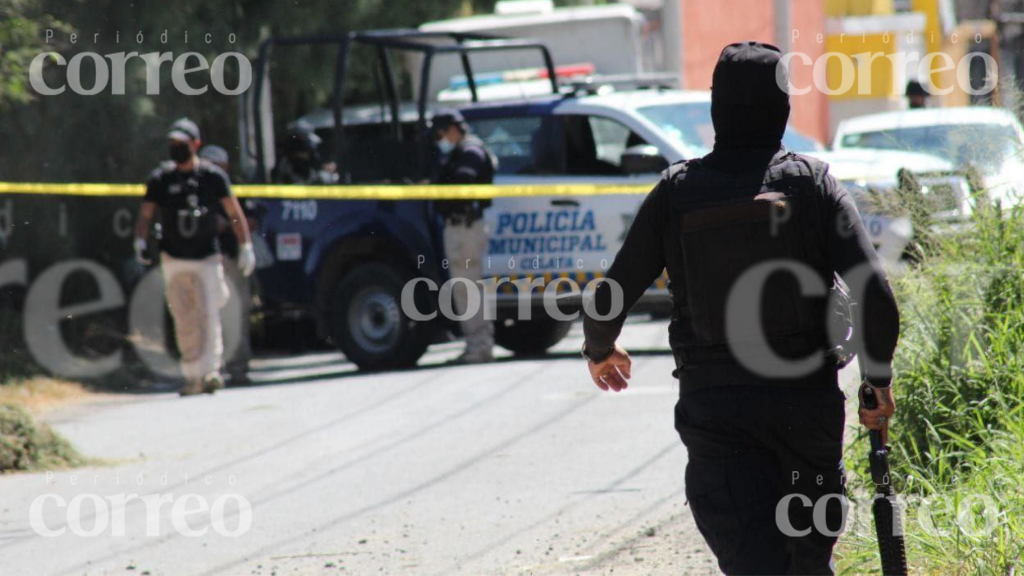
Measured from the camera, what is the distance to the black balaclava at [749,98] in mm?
3553

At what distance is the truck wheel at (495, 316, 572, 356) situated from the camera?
41.2ft

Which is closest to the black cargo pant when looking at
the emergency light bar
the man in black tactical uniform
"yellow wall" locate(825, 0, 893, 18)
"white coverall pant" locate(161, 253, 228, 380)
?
the man in black tactical uniform

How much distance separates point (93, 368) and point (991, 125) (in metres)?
8.73

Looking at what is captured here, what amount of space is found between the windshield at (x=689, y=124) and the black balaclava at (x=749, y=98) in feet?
25.0

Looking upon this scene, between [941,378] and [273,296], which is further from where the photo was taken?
[273,296]

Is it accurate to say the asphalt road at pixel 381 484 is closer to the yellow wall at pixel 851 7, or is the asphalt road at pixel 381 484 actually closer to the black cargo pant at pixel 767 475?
the black cargo pant at pixel 767 475

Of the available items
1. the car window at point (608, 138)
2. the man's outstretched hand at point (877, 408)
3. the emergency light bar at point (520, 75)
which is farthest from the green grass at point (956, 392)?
the emergency light bar at point (520, 75)

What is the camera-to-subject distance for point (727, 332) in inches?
141

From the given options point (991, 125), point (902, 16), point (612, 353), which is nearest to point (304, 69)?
point (991, 125)

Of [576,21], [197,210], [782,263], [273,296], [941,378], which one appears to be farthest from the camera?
[576,21]

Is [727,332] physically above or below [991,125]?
below

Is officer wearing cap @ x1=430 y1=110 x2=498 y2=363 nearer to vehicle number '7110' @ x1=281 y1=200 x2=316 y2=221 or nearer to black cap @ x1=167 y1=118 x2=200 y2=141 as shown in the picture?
vehicle number '7110' @ x1=281 y1=200 x2=316 y2=221

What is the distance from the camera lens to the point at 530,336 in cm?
1259

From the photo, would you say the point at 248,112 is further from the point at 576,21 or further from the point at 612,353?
the point at 612,353
